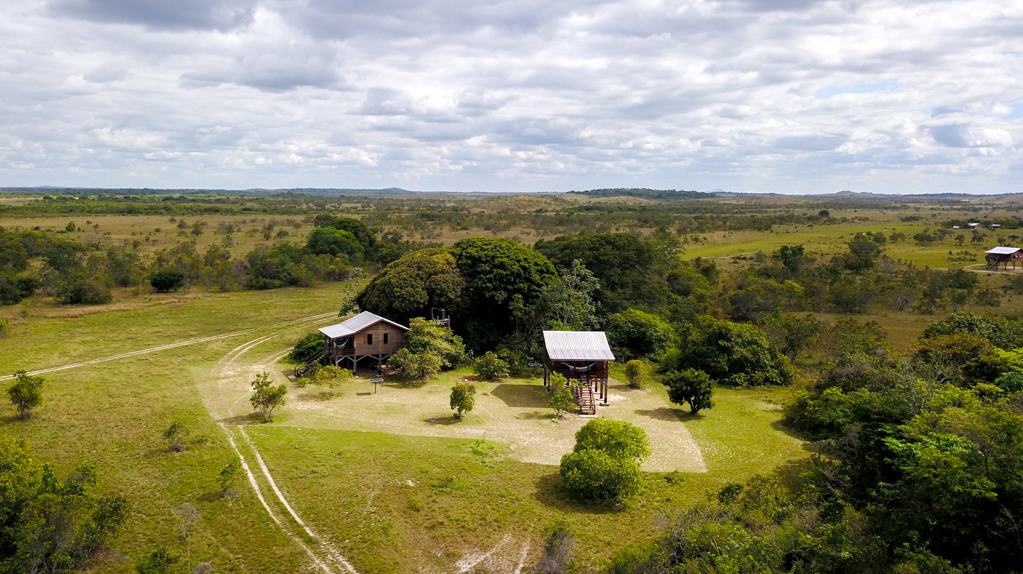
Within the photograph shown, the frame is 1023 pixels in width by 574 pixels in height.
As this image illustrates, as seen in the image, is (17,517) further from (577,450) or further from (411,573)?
(577,450)

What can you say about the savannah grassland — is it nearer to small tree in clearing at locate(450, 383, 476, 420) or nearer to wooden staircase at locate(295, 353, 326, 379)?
small tree in clearing at locate(450, 383, 476, 420)

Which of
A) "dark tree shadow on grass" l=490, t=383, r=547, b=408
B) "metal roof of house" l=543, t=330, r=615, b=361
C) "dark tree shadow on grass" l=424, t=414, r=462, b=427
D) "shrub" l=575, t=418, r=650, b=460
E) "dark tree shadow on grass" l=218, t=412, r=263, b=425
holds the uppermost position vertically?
"metal roof of house" l=543, t=330, r=615, b=361

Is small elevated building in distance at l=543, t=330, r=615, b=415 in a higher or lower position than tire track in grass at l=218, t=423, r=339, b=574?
higher

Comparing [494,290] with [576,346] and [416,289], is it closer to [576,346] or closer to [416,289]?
[416,289]

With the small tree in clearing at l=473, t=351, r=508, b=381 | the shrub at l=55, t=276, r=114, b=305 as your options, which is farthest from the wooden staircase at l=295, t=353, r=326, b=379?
the shrub at l=55, t=276, r=114, b=305

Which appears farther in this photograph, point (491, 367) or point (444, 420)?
point (491, 367)

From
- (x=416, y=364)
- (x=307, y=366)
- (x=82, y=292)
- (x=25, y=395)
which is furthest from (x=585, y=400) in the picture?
(x=82, y=292)
